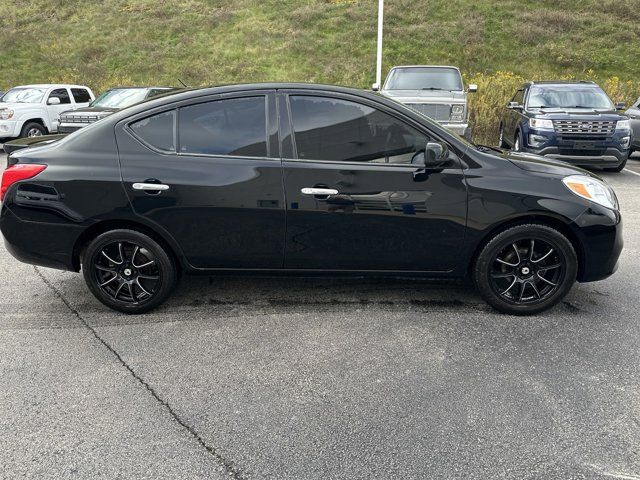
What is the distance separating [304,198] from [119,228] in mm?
1412

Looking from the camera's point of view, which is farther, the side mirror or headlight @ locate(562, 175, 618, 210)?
headlight @ locate(562, 175, 618, 210)

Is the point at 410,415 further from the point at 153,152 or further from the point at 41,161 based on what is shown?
the point at 41,161

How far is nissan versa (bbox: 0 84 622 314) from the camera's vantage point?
12.1ft

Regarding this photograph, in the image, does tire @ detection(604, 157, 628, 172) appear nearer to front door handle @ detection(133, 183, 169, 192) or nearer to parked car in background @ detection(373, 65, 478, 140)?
parked car in background @ detection(373, 65, 478, 140)

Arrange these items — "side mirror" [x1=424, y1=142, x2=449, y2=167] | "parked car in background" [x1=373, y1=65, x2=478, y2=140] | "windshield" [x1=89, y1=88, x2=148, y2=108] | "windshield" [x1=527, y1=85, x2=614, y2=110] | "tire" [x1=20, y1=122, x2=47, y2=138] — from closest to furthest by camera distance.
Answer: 1. "side mirror" [x1=424, y1=142, x2=449, y2=167]
2. "windshield" [x1=527, y1=85, x2=614, y2=110]
3. "parked car in background" [x1=373, y1=65, x2=478, y2=140]
4. "windshield" [x1=89, y1=88, x2=148, y2=108]
5. "tire" [x1=20, y1=122, x2=47, y2=138]

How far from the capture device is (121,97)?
512 inches

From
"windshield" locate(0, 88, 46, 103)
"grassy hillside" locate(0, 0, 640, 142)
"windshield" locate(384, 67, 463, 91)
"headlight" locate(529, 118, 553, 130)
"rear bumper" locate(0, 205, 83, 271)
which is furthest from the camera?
"grassy hillside" locate(0, 0, 640, 142)

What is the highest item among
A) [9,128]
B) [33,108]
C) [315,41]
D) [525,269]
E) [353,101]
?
[315,41]

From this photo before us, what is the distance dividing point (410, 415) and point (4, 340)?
2.80 metres

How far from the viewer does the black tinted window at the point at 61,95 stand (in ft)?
49.0

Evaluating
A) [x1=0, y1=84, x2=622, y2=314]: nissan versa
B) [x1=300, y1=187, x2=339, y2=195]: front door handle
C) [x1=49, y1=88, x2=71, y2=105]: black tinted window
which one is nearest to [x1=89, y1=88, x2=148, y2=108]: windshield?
[x1=49, y1=88, x2=71, y2=105]: black tinted window

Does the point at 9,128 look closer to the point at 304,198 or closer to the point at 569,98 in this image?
the point at 304,198

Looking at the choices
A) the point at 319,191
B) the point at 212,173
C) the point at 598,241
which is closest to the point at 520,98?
the point at 598,241

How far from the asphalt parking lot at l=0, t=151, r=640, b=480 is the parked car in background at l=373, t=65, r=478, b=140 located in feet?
22.1
